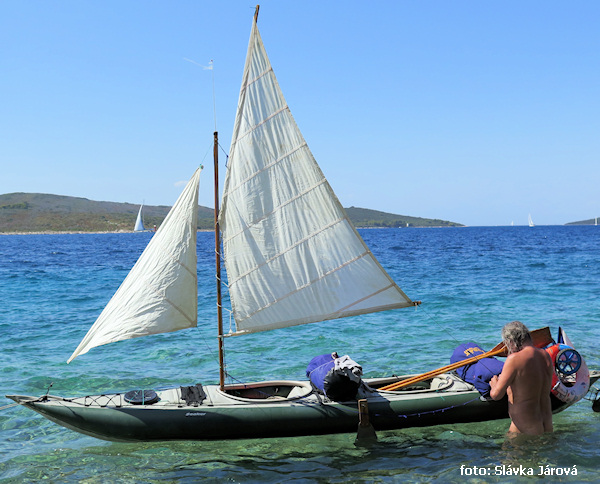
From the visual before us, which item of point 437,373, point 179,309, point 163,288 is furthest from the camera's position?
point 437,373

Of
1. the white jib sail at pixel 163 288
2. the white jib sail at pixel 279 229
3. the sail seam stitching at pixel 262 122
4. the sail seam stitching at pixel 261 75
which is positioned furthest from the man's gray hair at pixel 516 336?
the sail seam stitching at pixel 261 75

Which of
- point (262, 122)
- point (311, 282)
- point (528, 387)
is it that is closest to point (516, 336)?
point (528, 387)

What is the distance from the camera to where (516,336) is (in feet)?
28.5

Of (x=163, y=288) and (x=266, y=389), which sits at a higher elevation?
(x=163, y=288)

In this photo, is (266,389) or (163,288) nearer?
(163,288)

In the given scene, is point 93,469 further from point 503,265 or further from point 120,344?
point 503,265

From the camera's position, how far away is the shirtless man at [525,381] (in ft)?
28.7

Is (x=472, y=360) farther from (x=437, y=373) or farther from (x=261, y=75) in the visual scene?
(x=261, y=75)

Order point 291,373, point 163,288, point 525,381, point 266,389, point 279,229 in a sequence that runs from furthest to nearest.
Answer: point 291,373 < point 266,389 < point 279,229 < point 163,288 < point 525,381

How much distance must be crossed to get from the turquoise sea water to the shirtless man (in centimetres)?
44

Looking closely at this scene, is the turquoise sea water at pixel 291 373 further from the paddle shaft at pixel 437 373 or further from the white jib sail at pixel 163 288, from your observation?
the white jib sail at pixel 163 288

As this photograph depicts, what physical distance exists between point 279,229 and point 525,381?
5370 millimetres

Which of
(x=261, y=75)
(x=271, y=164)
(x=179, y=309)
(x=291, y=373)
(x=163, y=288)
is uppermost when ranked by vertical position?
(x=261, y=75)

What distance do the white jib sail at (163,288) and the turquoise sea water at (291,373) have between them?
249 cm
